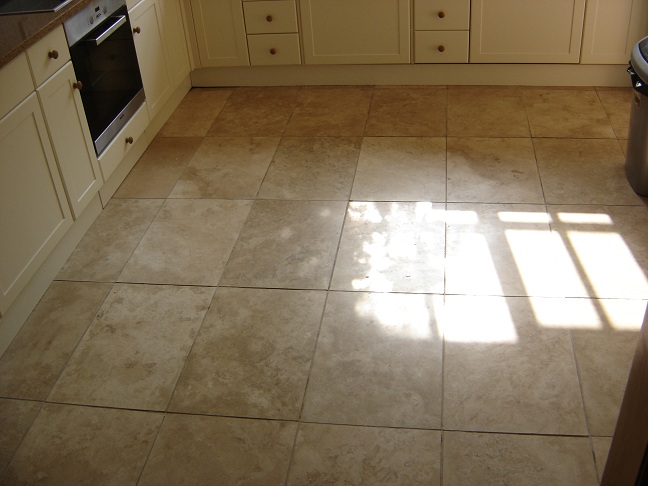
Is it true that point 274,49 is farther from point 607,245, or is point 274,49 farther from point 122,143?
point 607,245

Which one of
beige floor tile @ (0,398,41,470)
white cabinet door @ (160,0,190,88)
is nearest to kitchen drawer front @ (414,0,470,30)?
white cabinet door @ (160,0,190,88)

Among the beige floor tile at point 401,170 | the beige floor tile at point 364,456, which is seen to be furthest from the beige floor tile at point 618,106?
the beige floor tile at point 364,456

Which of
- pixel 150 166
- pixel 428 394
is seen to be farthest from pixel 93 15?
pixel 428 394

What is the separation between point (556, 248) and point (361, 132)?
4.25 feet

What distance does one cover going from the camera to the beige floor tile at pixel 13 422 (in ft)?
7.12

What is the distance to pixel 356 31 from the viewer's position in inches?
161

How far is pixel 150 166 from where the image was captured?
11.9 ft

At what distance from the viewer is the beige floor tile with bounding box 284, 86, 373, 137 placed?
381cm

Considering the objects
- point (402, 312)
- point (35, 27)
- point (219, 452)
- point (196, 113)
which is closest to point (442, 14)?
point (196, 113)

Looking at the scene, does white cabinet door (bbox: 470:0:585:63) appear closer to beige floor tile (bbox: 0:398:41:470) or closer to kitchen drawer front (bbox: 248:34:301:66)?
kitchen drawer front (bbox: 248:34:301:66)

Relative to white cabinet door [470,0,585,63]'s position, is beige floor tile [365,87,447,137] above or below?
below

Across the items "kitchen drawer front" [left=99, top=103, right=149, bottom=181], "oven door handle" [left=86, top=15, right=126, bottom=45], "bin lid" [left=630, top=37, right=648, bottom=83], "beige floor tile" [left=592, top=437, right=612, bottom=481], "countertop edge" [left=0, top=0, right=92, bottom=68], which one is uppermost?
"countertop edge" [left=0, top=0, right=92, bottom=68]

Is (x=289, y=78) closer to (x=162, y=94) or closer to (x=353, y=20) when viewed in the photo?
(x=353, y=20)

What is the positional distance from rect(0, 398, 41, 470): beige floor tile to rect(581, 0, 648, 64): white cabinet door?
3.11 meters
